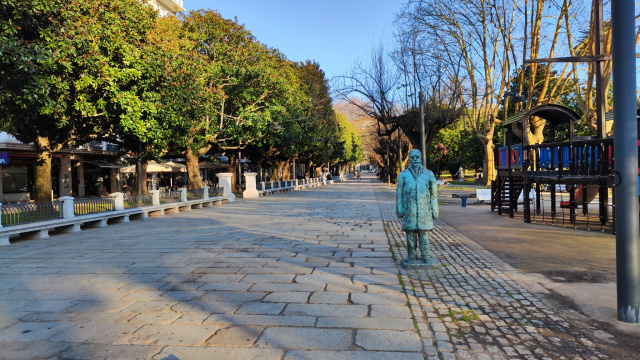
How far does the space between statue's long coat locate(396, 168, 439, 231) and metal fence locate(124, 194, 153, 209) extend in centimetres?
1311

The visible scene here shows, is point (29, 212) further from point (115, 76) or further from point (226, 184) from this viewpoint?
point (226, 184)

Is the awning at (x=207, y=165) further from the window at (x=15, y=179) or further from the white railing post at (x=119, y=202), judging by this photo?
the white railing post at (x=119, y=202)

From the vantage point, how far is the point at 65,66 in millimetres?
10500

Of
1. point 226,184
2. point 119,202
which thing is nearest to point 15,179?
point 226,184

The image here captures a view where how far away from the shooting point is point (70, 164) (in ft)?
89.1

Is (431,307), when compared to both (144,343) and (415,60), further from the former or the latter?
(415,60)

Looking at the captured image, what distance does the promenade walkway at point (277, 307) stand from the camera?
350 cm

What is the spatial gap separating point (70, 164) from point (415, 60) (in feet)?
81.1

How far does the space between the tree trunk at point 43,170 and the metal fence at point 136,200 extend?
263 cm

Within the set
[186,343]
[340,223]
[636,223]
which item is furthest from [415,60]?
[186,343]

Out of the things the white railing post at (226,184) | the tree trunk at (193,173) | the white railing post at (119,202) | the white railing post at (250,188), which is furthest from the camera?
the white railing post at (250,188)

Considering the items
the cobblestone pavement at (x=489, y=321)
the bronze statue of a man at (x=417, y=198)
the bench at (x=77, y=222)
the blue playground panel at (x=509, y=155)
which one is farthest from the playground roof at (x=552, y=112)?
the bench at (x=77, y=222)

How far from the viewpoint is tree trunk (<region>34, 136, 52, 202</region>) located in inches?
539

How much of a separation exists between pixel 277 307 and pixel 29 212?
10.3 meters
